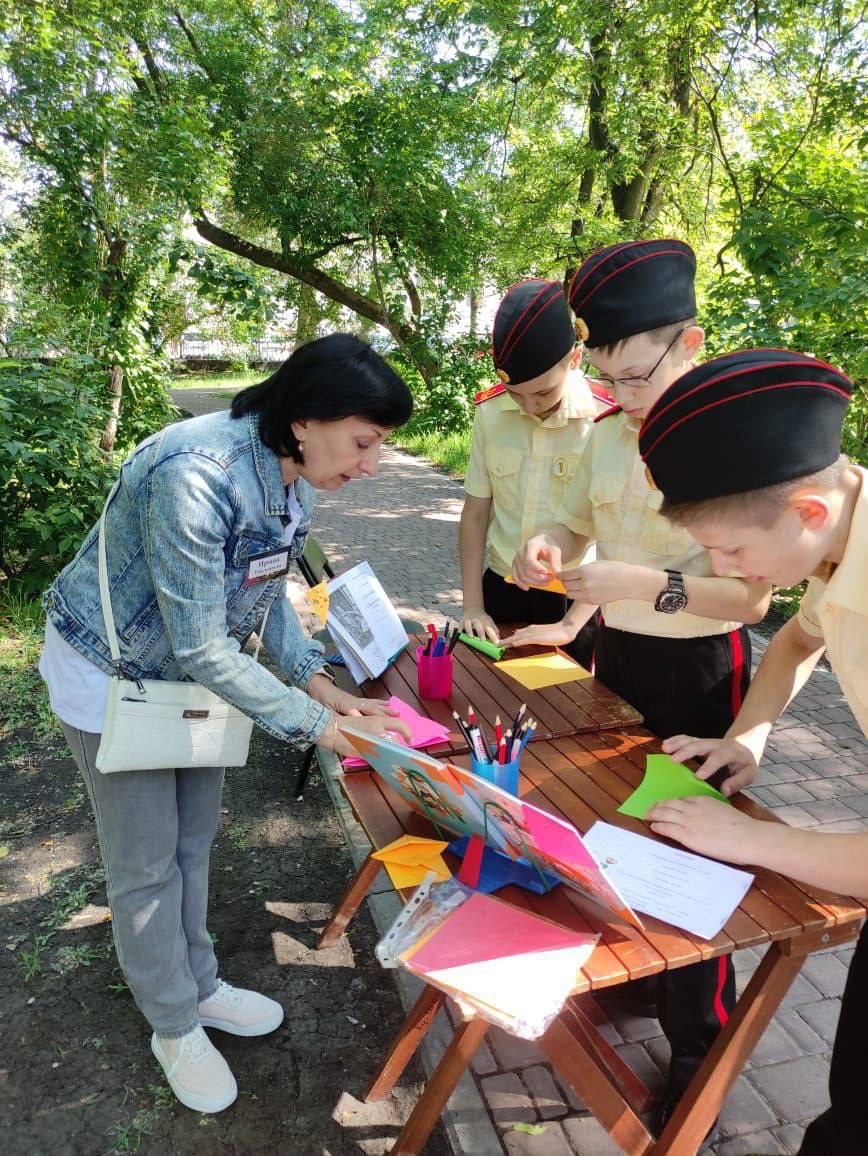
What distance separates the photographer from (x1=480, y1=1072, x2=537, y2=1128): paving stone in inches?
74.2

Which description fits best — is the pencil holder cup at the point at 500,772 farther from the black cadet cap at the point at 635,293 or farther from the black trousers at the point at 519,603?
the black trousers at the point at 519,603

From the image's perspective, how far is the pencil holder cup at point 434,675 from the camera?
1984mm

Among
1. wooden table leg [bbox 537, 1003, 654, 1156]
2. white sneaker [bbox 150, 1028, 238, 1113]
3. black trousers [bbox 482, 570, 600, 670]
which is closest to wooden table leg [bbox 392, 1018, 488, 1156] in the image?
wooden table leg [bbox 537, 1003, 654, 1156]

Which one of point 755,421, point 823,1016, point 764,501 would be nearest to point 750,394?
point 755,421

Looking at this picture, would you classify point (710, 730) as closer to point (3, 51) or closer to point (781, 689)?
point (781, 689)

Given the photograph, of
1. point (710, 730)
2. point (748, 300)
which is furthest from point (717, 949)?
point (748, 300)

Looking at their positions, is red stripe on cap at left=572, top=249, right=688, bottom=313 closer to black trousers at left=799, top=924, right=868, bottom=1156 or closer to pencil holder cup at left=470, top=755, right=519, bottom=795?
pencil holder cup at left=470, top=755, right=519, bottom=795

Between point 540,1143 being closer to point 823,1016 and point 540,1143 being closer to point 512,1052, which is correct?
point 512,1052

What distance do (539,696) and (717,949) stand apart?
0.91 m

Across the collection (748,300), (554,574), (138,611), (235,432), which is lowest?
(138,611)

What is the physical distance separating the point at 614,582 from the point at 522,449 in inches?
39.9

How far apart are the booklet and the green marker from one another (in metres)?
0.22

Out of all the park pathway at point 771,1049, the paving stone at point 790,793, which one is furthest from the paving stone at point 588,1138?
the paving stone at point 790,793

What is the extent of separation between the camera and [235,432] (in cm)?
155
